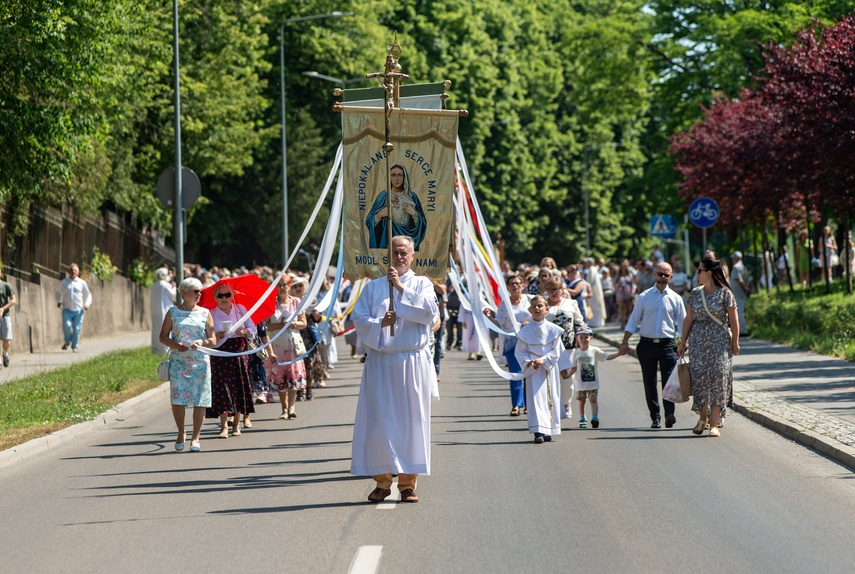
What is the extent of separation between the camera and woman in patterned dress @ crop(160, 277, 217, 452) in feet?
43.9

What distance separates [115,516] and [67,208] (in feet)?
80.0

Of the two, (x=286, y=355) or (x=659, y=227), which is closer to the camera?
(x=286, y=355)

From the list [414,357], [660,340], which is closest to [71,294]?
[660,340]

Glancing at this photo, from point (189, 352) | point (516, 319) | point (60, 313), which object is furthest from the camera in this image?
point (60, 313)

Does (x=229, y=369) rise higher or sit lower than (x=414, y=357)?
lower

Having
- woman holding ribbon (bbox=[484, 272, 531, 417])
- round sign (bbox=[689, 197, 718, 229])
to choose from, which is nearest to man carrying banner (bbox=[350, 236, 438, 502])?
woman holding ribbon (bbox=[484, 272, 531, 417])

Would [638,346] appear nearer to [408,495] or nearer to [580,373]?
[580,373]

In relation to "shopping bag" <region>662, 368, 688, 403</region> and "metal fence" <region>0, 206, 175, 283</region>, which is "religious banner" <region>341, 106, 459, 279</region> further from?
"metal fence" <region>0, 206, 175, 283</region>

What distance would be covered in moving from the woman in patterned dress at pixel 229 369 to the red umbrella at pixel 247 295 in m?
0.07

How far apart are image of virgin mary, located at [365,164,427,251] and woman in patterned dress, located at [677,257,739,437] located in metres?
2.97

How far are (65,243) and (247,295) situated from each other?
18573 mm

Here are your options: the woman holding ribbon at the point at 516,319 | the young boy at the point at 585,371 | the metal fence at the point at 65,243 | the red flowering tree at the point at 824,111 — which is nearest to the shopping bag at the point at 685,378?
the young boy at the point at 585,371

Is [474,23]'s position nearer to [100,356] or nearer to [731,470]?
[100,356]

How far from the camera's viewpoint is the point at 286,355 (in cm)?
1709
